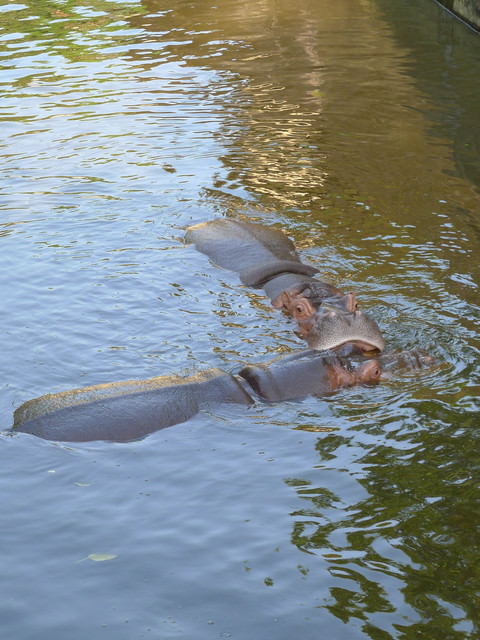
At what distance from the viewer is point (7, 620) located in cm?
422

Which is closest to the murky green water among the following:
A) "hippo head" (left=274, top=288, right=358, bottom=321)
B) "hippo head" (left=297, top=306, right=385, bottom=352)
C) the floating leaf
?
Answer: the floating leaf

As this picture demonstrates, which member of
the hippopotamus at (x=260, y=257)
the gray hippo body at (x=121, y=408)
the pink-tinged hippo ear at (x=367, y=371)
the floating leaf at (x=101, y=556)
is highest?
the gray hippo body at (x=121, y=408)

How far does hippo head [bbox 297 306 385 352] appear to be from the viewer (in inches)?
258

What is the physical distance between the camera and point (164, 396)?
18.4ft

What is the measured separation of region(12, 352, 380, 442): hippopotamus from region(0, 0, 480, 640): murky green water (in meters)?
0.09

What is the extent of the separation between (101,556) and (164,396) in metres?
1.23

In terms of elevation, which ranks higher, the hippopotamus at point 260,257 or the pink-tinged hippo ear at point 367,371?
the pink-tinged hippo ear at point 367,371

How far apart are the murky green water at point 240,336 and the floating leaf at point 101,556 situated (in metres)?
0.01

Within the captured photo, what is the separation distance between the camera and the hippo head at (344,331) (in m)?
6.55

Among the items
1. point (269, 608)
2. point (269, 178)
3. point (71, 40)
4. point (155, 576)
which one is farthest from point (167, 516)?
point (71, 40)

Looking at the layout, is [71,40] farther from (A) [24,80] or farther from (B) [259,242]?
(B) [259,242]

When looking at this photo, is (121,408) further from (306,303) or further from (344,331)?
(306,303)

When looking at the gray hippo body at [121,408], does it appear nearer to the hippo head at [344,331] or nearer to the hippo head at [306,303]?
the hippo head at [344,331]

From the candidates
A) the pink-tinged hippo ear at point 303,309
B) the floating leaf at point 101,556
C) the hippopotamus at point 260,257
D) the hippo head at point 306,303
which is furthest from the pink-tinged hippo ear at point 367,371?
the floating leaf at point 101,556
